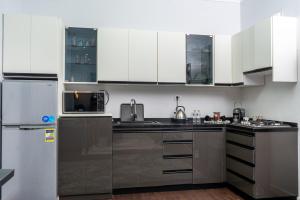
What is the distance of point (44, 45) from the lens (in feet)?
9.06

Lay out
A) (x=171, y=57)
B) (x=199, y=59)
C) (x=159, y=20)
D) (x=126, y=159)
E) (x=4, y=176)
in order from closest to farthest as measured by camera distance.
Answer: (x=4, y=176)
(x=126, y=159)
(x=171, y=57)
(x=199, y=59)
(x=159, y=20)

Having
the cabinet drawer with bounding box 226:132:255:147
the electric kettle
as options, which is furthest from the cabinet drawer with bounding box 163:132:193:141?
the cabinet drawer with bounding box 226:132:255:147

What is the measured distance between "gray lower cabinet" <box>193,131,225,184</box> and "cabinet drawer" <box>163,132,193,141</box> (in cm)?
8

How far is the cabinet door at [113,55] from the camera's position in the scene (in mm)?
3264

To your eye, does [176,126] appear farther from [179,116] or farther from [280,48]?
[280,48]

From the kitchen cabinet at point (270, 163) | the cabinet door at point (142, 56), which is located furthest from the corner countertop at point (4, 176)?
the kitchen cabinet at point (270, 163)

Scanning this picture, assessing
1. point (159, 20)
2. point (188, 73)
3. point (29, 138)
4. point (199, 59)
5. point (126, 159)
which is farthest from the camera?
point (159, 20)

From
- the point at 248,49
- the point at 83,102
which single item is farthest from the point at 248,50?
the point at 83,102

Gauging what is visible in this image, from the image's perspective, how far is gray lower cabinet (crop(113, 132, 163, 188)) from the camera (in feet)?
9.96

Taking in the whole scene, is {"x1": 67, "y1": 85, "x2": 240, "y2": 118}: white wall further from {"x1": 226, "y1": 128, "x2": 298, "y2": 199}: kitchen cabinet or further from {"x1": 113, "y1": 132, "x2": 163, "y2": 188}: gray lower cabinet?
{"x1": 226, "y1": 128, "x2": 298, "y2": 199}: kitchen cabinet

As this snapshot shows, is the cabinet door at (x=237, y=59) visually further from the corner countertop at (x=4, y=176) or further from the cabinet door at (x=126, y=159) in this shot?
the corner countertop at (x=4, y=176)

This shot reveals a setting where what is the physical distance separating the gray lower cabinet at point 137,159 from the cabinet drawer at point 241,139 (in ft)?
3.10

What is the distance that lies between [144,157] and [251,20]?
2.66 metres

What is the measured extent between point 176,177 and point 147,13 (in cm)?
250
